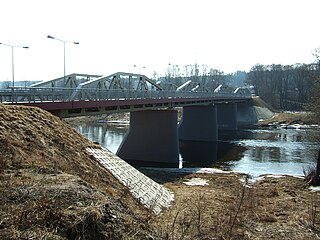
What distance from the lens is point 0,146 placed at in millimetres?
12766

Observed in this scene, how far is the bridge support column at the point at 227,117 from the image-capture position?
270 ft

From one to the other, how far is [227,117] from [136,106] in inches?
2004

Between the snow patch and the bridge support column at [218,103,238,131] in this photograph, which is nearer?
the snow patch

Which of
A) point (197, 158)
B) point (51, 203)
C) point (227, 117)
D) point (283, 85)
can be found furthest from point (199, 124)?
point (283, 85)

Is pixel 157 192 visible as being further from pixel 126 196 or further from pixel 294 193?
pixel 294 193

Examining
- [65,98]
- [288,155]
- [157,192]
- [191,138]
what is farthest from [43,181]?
[191,138]

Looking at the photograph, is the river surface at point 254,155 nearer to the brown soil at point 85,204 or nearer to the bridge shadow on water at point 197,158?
the bridge shadow on water at point 197,158

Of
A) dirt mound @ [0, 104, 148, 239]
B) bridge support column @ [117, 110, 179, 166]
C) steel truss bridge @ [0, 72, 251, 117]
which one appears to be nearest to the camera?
dirt mound @ [0, 104, 148, 239]

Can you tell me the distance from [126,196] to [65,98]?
1500cm

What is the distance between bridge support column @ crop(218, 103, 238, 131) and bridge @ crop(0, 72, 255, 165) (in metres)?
14.8

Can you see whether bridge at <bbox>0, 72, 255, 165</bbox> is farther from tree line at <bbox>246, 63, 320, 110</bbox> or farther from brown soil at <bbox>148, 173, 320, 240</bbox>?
tree line at <bbox>246, 63, 320, 110</bbox>

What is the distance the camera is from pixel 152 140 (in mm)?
42312

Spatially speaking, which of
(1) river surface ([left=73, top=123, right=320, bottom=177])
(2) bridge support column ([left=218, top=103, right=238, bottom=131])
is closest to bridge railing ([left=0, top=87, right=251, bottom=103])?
(1) river surface ([left=73, top=123, right=320, bottom=177])

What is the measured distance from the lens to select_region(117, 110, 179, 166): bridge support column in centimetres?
4131
